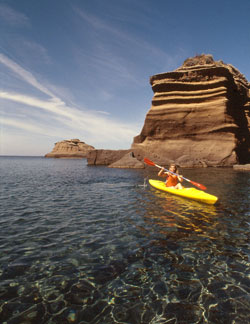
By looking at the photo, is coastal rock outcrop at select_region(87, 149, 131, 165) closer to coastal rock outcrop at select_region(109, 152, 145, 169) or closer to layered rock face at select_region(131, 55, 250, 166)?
layered rock face at select_region(131, 55, 250, 166)

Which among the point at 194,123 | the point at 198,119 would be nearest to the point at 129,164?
the point at 194,123

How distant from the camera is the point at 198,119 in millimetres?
33312

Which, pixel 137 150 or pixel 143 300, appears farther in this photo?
pixel 137 150

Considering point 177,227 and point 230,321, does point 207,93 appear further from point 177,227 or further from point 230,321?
point 230,321

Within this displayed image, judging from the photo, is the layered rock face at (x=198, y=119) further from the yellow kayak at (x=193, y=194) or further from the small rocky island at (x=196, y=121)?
the yellow kayak at (x=193, y=194)

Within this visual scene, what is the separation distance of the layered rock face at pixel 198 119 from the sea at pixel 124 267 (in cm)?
2523

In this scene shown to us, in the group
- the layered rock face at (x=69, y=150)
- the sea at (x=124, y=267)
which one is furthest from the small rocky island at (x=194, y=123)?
the layered rock face at (x=69, y=150)

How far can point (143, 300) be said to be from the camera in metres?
3.30

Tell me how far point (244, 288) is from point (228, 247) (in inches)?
63.2

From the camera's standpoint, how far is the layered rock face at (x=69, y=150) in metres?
108

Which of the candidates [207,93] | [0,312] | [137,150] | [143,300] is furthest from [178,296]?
[207,93]

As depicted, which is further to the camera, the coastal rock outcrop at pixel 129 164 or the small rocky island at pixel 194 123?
the small rocky island at pixel 194 123

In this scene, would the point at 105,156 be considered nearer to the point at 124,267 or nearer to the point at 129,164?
the point at 129,164

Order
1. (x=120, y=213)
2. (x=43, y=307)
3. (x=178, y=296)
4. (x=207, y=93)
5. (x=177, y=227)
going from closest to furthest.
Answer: (x=43, y=307)
(x=178, y=296)
(x=177, y=227)
(x=120, y=213)
(x=207, y=93)
